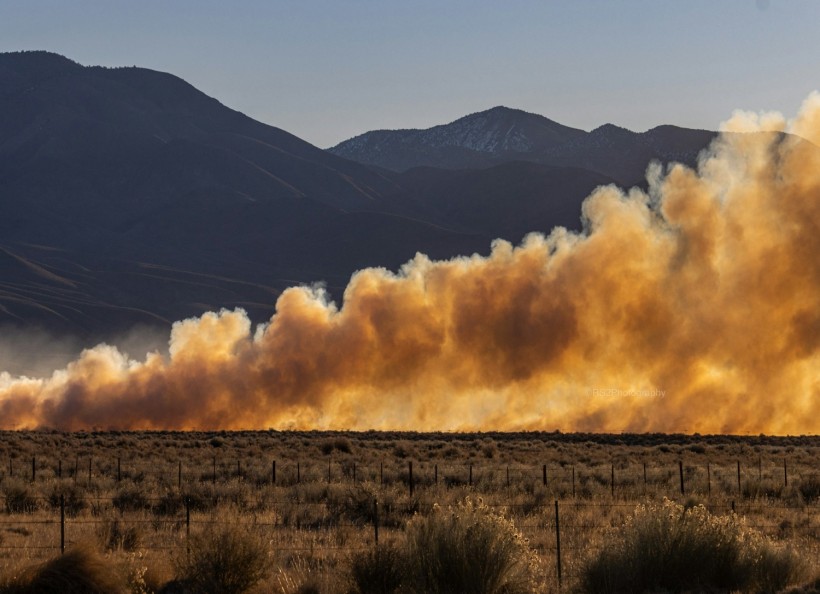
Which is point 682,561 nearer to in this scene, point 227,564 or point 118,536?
point 227,564

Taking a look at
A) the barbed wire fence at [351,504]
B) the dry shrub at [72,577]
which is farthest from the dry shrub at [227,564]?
the dry shrub at [72,577]

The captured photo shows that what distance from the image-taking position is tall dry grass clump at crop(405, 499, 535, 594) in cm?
2117

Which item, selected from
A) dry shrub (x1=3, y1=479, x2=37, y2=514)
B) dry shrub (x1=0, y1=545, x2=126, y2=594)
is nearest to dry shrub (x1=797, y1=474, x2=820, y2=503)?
dry shrub (x1=0, y1=545, x2=126, y2=594)

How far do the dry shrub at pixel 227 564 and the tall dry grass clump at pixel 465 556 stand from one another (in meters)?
3.15

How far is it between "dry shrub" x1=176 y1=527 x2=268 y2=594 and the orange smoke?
6814cm

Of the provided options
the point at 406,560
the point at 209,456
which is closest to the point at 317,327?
the point at 209,456

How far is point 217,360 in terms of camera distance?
9794cm

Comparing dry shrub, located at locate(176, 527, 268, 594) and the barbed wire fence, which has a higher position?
the barbed wire fence

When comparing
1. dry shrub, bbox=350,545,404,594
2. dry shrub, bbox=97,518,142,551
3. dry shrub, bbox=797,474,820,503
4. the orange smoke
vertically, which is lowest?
dry shrub, bbox=350,545,404,594

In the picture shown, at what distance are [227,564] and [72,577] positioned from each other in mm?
3076

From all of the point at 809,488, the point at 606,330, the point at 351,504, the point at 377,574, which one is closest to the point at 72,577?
the point at 377,574

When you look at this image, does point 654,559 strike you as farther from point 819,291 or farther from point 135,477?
point 819,291

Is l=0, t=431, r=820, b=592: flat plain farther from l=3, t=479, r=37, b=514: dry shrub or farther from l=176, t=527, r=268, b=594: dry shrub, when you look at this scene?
l=176, t=527, r=268, b=594: dry shrub

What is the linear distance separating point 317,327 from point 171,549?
218 feet
